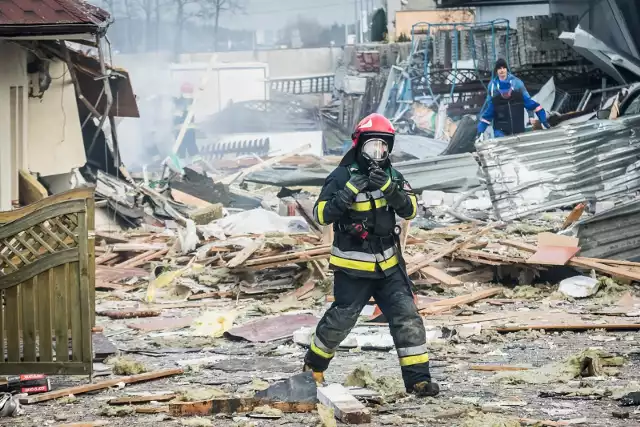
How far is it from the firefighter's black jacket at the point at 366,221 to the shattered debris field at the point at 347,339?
2.50 feet

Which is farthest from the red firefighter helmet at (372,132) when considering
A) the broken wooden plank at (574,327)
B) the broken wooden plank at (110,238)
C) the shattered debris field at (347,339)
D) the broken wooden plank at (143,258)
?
the broken wooden plank at (110,238)

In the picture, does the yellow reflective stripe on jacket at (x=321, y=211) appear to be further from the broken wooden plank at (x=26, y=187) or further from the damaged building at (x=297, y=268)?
the broken wooden plank at (x=26, y=187)

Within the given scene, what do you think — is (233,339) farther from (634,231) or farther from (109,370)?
(634,231)

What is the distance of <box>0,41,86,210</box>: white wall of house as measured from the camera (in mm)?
13672

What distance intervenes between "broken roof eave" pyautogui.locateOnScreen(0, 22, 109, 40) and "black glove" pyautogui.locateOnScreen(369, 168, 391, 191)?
584 cm

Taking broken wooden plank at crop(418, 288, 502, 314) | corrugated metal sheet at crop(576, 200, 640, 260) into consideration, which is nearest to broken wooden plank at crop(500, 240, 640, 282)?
corrugated metal sheet at crop(576, 200, 640, 260)

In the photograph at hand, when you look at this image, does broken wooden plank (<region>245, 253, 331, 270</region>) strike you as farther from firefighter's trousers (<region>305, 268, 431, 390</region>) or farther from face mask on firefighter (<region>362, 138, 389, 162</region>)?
face mask on firefighter (<region>362, 138, 389, 162</region>)

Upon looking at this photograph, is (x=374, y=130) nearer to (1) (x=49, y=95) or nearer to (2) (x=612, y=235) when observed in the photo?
(2) (x=612, y=235)

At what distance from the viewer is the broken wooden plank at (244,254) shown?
38.7 feet

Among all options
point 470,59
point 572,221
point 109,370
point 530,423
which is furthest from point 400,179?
point 470,59

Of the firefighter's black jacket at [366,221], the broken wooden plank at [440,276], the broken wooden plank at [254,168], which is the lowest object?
the broken wooden plank at [254,168]

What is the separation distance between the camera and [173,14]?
66.1m

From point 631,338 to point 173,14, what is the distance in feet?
197

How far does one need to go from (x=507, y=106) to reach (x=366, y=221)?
419 inches
